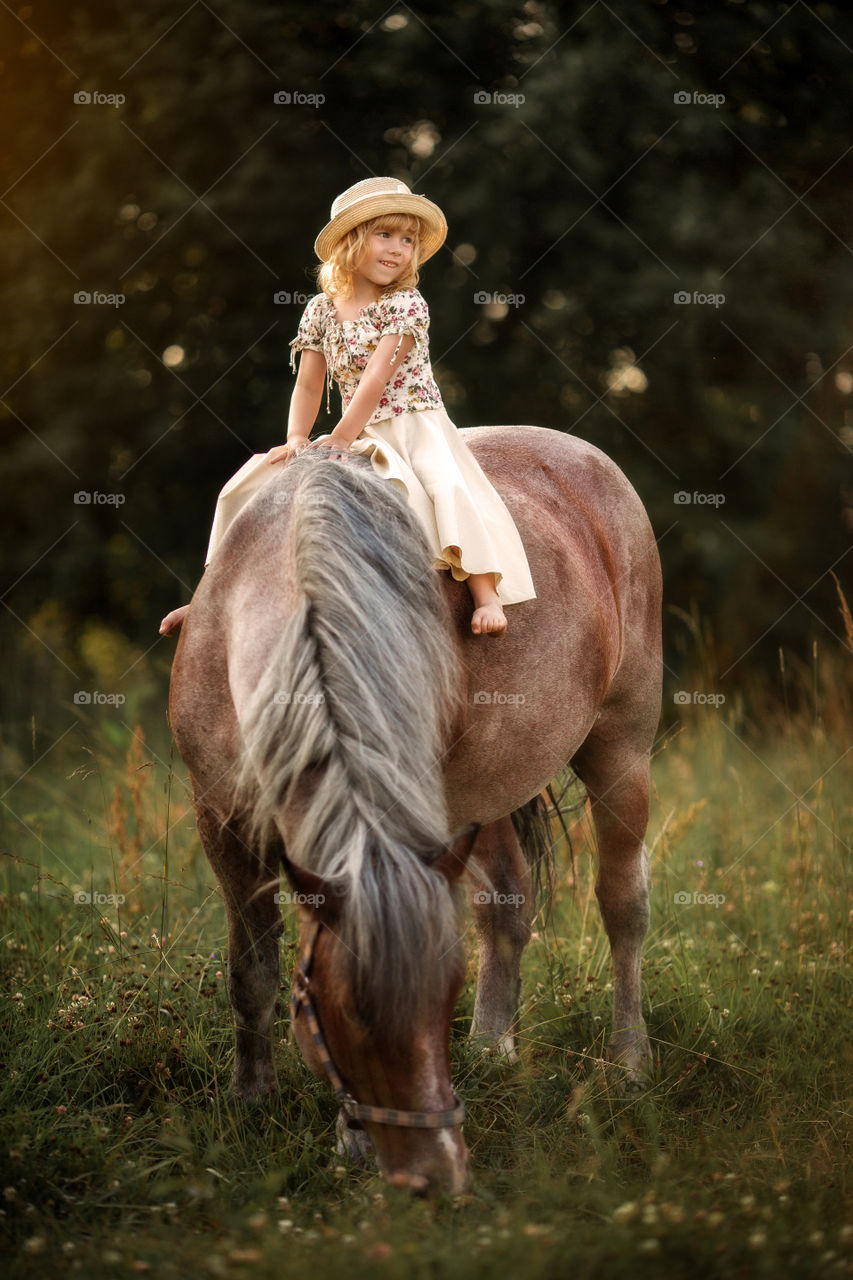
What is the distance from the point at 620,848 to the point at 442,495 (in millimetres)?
1707

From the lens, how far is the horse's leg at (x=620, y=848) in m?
4.05

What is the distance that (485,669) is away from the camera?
329cm

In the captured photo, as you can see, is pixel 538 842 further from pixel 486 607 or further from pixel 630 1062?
pixel 486 607

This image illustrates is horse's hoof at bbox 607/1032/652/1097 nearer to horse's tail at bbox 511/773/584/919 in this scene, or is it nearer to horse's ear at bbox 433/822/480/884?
horse's tail at bbox 511/773/584/919

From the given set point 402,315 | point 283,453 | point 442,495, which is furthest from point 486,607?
point 402,315

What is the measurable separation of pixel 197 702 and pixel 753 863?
3441 millimetres

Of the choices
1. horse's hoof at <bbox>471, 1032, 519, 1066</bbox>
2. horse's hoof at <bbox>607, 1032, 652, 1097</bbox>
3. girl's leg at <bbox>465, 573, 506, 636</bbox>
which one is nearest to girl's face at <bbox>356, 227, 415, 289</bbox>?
girl's leg at <bbox>465, 573, 506, 636</bbox>

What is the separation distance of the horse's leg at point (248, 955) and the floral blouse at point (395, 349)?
4.49 feet

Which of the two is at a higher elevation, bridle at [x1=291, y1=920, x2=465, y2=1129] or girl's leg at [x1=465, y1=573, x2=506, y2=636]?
girl's leg at [x1=465, y1=573, x2=506, y2=636]

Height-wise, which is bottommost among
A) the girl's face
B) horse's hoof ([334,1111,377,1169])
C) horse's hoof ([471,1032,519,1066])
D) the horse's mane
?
horse's hoof ([471,1032,519,1066])

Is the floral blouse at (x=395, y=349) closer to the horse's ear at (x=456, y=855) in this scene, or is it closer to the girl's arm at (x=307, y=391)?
the girl's arm at (x=307, y=391)

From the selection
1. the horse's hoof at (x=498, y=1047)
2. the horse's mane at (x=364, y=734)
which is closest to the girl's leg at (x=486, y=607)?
the horse's mane at (x=364, y=734)

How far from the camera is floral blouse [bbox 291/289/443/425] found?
343 centimetres

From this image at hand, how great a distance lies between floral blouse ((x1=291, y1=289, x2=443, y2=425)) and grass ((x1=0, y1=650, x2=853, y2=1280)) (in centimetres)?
140
